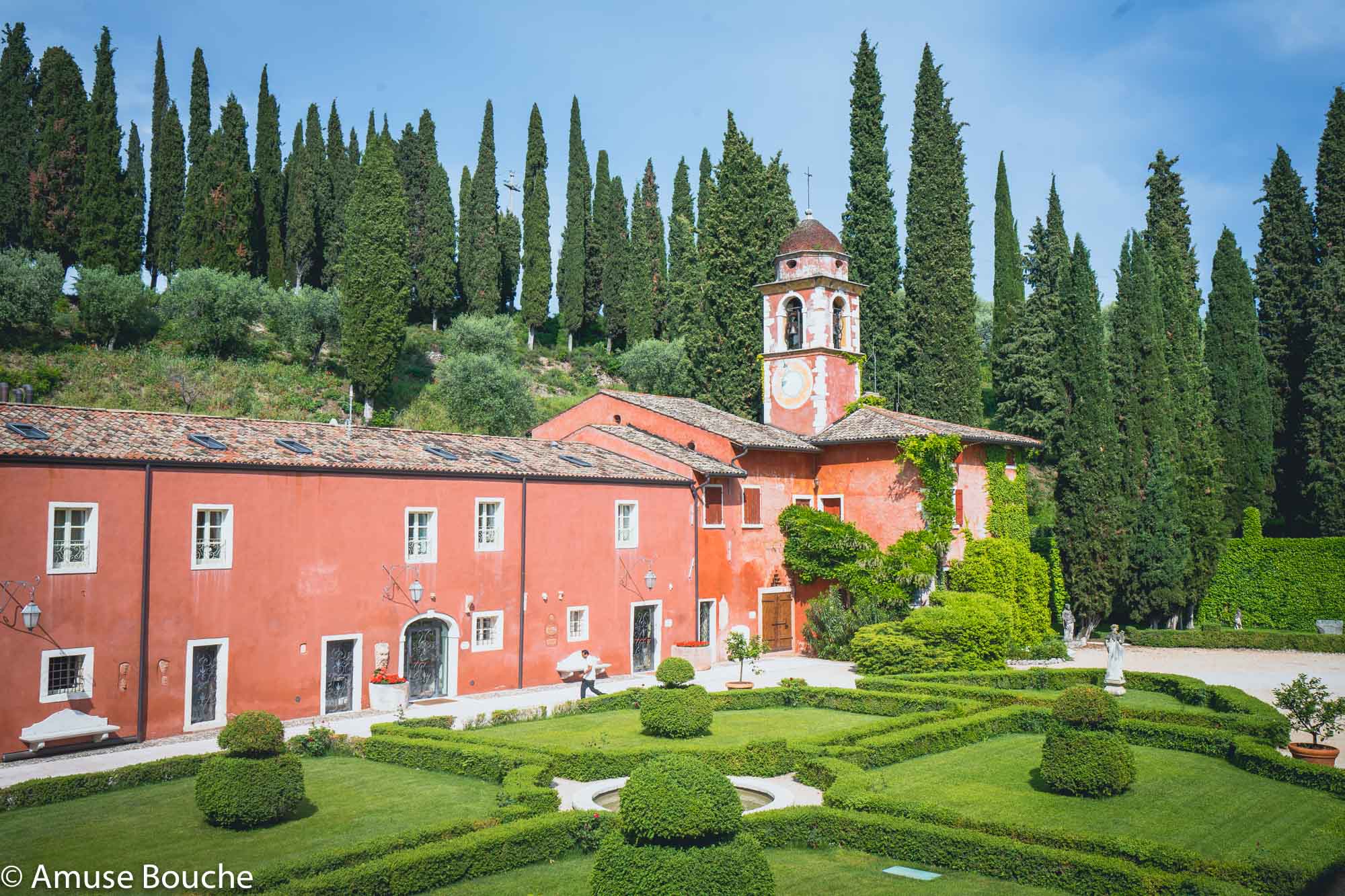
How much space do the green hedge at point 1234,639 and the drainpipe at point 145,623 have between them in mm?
31193

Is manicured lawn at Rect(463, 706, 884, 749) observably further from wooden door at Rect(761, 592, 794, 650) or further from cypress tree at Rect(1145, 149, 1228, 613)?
cypress tree at Rect(1145, 149, 1228, 613)

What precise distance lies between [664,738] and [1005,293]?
4238 centimetres

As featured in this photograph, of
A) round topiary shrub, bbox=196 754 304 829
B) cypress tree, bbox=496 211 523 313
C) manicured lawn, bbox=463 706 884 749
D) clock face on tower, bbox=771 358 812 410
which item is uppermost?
cypress tree, bbox=496 211 523 313

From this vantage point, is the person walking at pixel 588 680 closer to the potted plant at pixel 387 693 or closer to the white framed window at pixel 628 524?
the potted plant at pixel 387 693

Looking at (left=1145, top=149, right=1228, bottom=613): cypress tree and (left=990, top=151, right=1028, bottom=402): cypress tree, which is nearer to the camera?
(left=1145, top=149, right=1228, bottom=613): cypress tree

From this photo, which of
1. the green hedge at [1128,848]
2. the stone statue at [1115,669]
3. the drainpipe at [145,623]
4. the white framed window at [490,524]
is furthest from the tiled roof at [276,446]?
the green hedge at [1128,848]

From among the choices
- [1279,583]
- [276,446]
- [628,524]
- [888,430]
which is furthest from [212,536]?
[1279,583]

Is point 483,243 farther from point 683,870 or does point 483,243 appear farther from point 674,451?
point 683,870

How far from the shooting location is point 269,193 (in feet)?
196

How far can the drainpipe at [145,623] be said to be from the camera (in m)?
19.4

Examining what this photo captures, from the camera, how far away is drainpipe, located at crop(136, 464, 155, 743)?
19438 mm

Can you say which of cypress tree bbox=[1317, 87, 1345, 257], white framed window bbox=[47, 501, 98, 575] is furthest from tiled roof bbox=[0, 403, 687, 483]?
cypress tree bbox=[1317, 87, 1345, 257]

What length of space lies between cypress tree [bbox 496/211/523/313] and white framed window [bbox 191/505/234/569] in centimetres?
4819

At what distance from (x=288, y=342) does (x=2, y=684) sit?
33789 mm
